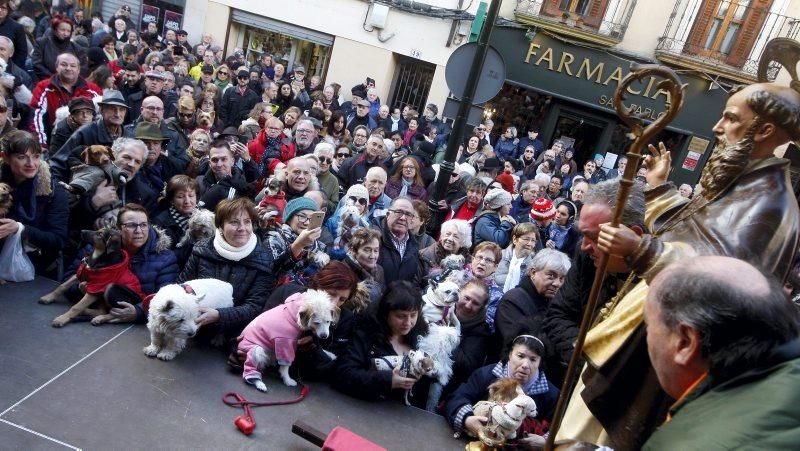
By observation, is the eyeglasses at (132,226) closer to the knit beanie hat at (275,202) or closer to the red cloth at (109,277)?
the red cloth at (109,277)

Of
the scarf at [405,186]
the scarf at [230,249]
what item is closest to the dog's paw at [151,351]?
the scarf at [230,249]

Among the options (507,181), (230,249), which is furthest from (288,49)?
(230,249)

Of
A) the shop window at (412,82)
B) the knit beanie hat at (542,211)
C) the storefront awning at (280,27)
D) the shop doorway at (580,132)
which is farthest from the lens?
the storefront awning at (280,27)

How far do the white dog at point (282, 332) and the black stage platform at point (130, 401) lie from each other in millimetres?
110

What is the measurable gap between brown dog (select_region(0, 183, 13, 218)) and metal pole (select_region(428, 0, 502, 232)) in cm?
383

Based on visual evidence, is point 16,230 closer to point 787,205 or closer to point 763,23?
point 787,205

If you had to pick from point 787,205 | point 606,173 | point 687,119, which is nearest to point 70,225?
point 787,205

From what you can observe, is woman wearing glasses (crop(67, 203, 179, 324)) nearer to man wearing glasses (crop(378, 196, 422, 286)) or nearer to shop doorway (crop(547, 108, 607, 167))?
man wearing glasses (crop(378, 196, 422, 286))

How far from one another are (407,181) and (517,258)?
2.31 metres

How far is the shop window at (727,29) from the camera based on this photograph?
1409 cm

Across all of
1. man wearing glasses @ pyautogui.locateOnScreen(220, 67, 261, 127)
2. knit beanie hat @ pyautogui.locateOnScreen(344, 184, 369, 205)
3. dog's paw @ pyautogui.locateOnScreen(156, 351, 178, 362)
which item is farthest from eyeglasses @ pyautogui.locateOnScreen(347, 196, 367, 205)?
man wearing glasses @ pyautogui.locateOnScreen(220, 67, 261, 127)

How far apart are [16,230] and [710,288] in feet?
13.1

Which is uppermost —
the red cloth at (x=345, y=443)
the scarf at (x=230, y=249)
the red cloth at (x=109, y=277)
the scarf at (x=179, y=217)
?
the scarf at (x=230, y=249)

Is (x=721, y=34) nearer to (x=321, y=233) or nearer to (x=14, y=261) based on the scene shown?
(x=321, y=233)
